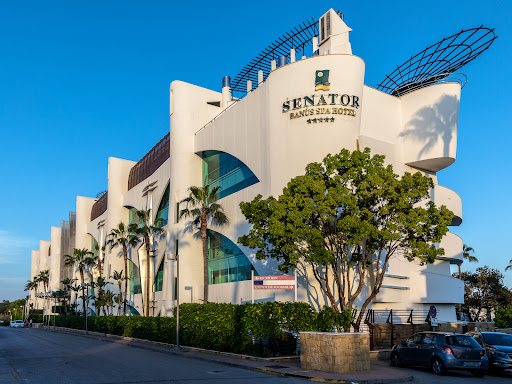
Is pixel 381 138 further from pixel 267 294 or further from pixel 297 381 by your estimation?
pixel 297 381

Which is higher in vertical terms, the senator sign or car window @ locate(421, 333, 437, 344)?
the senator sign

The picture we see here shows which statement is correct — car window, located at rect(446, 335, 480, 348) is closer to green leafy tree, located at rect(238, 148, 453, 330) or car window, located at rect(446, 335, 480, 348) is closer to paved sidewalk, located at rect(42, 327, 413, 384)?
paved sidewalk, located at rect(42, 327, 413, 384)

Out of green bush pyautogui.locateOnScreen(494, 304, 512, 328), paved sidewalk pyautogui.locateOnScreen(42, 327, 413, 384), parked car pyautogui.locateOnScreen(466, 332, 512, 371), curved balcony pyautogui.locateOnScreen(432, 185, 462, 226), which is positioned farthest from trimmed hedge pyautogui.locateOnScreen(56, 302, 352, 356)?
green bush pyautogui.locateOnScreen(494, 304, 512, 328)

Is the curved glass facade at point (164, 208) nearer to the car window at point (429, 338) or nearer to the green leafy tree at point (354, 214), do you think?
the green leafy tree at point (354, 214)

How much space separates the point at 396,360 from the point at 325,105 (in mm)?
17510

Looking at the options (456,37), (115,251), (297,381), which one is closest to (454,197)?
(456,37)

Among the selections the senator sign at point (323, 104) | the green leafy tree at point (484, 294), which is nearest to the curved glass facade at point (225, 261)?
the senator sign at point (323, 104)

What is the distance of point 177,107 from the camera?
4716 centimetres

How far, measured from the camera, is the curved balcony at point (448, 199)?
3941cm

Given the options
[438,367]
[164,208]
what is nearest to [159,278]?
[164,208]

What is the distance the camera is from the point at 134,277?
209ft

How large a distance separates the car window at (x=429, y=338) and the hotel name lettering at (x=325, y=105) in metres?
17.2

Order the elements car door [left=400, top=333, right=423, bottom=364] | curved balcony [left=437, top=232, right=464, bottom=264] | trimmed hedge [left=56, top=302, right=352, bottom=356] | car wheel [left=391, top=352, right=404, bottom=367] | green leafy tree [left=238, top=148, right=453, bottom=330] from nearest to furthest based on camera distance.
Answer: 1. car door [left=400, top=333, right=423, bottom=364]
2. car wheel [left=391, top=352, right=404, bottom=367]
3. trimmed hedge [left=56, top=302, right=352, bottom=356]
4. green leafy tree [left=238, top=148, right=453, bottom=330]
5. curved balcony [left=437, top=232, right=464, bottom=264]

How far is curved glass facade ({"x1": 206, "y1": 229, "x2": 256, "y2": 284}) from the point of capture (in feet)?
127
